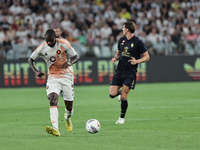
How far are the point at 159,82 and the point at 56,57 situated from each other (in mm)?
15003

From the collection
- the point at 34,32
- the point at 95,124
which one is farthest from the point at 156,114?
the point at 34,32

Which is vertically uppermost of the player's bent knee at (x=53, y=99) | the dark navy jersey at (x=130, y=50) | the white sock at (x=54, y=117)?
the dark navy jersey at (x=130, y=50)

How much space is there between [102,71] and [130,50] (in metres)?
12.3

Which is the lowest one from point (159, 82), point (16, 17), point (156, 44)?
point (159, 82)

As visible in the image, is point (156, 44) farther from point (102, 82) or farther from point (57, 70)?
point (57, 70)

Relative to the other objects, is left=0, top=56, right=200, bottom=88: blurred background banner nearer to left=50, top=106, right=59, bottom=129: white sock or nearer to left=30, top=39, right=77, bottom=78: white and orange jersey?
left=30, top=39, right=77, bottom=78: white and orange jersey

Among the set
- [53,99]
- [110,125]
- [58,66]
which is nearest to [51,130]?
[53,99]

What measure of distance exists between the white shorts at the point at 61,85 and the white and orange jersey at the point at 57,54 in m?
0.11

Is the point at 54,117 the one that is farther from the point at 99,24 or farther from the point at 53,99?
the point at 99,24

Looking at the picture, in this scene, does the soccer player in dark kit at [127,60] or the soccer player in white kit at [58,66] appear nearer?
the soccer player in white kit at [58,66]

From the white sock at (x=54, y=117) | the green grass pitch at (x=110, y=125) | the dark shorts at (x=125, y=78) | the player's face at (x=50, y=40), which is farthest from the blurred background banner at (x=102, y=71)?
the white sock at (x=54, y=117)

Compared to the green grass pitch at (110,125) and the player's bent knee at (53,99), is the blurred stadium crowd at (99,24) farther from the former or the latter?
the player's bent knee at (53,99)

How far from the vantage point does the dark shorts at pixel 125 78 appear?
952cm

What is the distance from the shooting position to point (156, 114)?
10.8 metres
